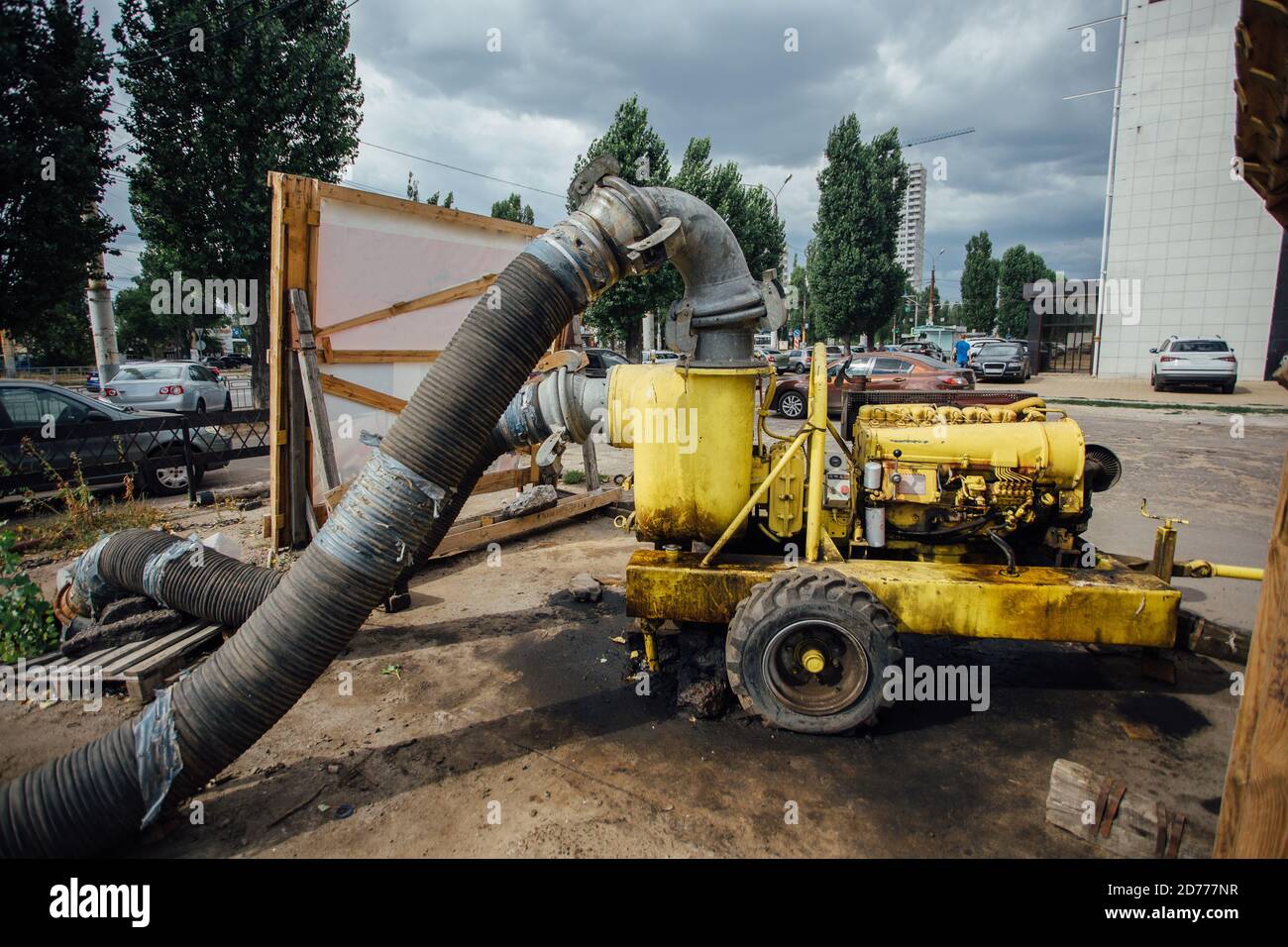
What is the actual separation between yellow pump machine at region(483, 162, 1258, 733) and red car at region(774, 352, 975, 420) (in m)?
9.48

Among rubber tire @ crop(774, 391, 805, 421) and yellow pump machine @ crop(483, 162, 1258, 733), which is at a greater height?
rubber tire @ crop(774, 391, 805, 421)

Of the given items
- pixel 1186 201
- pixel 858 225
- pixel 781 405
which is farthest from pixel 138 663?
pixel 1186 201

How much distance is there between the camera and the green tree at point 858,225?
2964 centimetres

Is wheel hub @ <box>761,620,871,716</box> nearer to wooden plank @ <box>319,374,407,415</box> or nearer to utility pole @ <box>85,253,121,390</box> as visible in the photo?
wooden plank @ <box>319,374,407,415</box>

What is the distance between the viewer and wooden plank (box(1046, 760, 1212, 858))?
2803 mm

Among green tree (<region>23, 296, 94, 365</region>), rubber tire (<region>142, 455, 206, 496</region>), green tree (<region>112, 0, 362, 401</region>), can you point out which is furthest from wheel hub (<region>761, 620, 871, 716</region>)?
green tree (<region>23, 296, 94, 365</region>)

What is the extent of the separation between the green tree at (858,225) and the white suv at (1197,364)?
1273 cm

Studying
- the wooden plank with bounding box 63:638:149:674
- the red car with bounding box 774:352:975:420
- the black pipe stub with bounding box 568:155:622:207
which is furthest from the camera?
the red car with bounding box 774:352:975:420

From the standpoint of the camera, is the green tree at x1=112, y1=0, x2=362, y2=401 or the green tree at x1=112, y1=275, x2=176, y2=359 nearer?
the green tree at x1=112, y1=0, x2=362, y2=401

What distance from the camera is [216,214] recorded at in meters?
14.3

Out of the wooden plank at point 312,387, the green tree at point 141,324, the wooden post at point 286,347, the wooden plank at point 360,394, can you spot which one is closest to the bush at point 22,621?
the wooden post at point 286,347

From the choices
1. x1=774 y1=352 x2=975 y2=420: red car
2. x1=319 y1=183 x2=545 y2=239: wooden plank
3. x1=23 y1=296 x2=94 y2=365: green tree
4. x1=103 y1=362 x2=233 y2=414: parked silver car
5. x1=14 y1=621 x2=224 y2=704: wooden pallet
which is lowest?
x1=14 y1=621 x2=224 y2=704: wooden pallet

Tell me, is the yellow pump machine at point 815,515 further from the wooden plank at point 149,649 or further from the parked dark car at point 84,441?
the parked dark car at point 84,441
